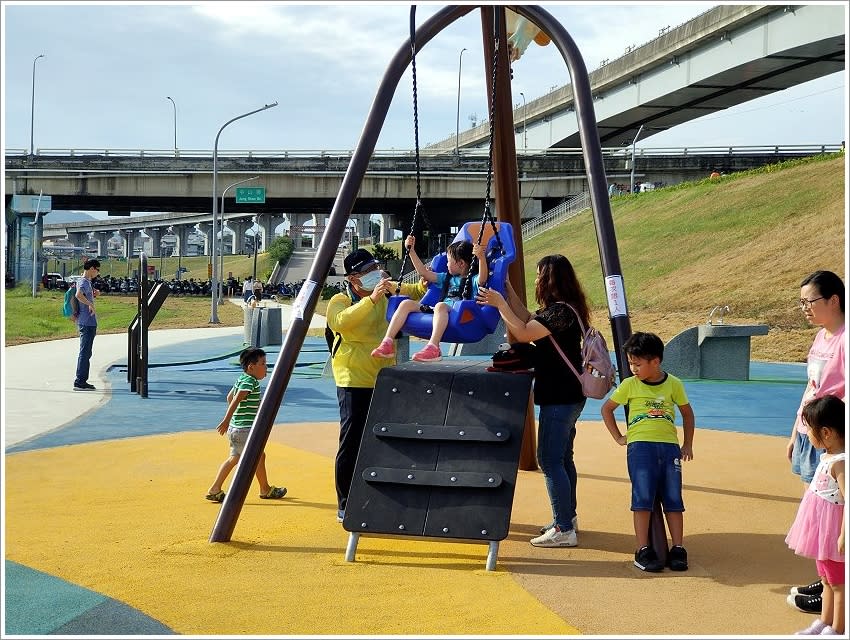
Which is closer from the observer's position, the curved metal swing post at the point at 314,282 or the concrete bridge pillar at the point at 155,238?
the curved metal swing post at the point at 314,282

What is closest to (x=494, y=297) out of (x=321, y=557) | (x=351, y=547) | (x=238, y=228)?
(x=351, y=547)

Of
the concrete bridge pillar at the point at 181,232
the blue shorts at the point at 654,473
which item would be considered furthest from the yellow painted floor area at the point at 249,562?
the concrete bridge pillar at the point at 181,232

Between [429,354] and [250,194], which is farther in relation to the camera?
[250,194]

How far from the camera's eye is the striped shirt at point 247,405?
286 inches

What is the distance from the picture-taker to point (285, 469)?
8789 millimetres

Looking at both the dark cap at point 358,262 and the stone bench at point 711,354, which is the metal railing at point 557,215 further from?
the dark cap at point 358,262

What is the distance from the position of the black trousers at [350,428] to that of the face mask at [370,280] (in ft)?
2.56

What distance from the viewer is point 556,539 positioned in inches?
241

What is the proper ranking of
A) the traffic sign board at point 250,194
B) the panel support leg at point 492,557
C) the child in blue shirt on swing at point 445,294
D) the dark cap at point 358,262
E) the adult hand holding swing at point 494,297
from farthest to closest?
1. the traffic sign board at point 250,194
2. the dark cap at point 358,262
3. the child in blue shirt on swing at point 445,294
4. the adult hand holding swing at point 494,297
5. the panel support leg at point 492,557

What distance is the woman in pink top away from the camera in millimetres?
4840

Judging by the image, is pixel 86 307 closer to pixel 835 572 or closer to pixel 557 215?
pixel 835 572

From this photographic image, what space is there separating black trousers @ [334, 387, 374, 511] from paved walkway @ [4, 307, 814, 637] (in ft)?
1.23

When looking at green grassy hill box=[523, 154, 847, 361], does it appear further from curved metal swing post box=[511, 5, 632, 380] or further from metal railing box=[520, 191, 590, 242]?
curved metal swing post box=[511, 5, 632, 380]

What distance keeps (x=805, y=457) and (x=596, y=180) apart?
9.01 feet
